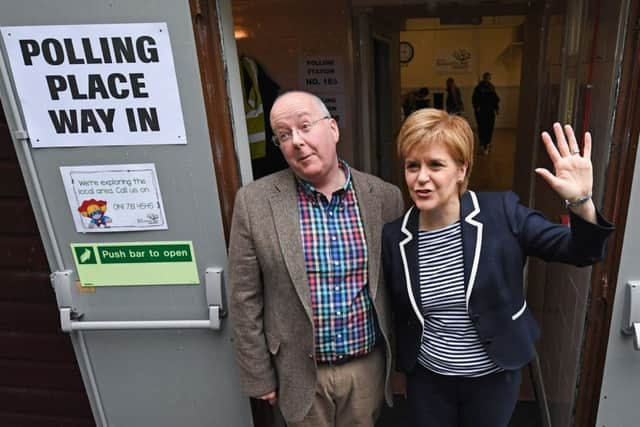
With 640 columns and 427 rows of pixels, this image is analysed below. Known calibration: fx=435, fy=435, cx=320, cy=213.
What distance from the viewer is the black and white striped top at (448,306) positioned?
1379 millimetres

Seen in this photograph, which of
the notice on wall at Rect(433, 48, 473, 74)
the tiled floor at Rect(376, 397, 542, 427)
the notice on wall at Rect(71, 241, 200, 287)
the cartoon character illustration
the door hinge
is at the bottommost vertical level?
the tiled floor at Rect(376, 397, 542, 427)

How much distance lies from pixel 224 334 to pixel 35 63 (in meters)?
1.23

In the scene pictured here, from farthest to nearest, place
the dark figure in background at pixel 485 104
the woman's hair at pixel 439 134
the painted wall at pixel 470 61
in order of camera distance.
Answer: the painted wall at pixel 470 61
the dark figure in background at pixel 485 104
the woman's hair at pixel 439 134

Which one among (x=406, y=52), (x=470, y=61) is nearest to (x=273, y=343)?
(x=406, y=52)

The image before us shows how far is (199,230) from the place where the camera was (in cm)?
170

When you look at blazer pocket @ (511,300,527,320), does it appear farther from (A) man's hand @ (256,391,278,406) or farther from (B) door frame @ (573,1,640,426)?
(A) man's hand @ (256,391,278,406)

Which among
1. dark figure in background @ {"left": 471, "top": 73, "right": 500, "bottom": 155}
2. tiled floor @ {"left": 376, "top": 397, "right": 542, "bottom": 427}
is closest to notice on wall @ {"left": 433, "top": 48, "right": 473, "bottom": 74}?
dark figure in background @ {"left": 471, "top": 73, "right": 500, "bottom": 155}

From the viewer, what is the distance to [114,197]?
1.67 metres

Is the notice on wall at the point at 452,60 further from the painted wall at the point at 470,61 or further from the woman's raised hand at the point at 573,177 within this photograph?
the woman's raised hand at the point at 573,177

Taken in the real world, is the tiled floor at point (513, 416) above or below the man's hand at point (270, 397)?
below

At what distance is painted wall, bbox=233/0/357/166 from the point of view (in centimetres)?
350

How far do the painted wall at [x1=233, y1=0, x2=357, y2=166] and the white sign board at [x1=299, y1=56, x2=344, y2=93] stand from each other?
1.4 inches

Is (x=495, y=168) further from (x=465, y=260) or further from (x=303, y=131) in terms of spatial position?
(x=303, y=131)

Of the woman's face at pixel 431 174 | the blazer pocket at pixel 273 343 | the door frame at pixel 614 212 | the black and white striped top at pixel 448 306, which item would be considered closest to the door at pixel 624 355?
the door frame at pixel 614 212
